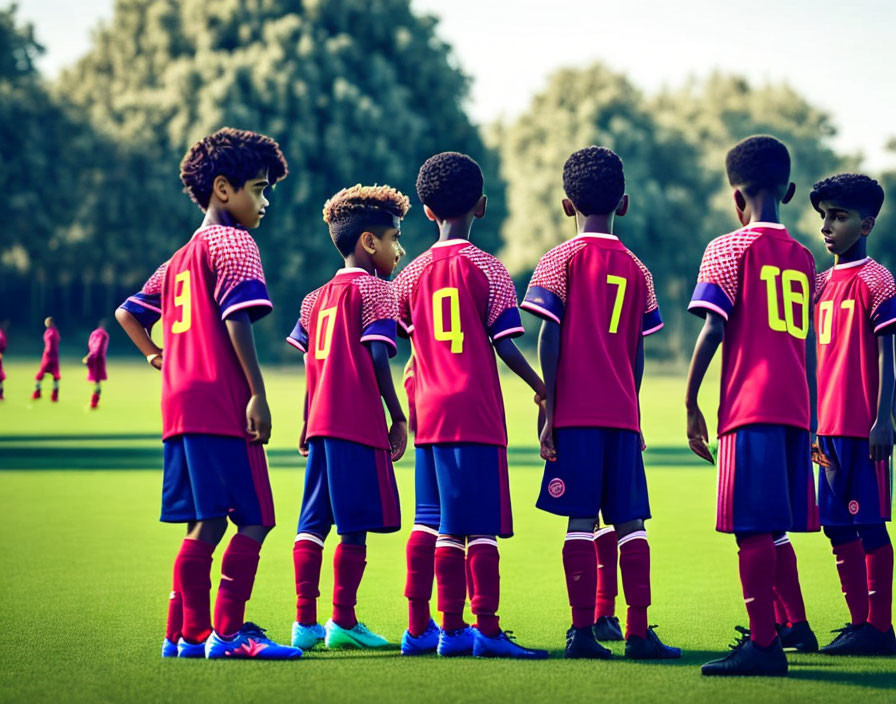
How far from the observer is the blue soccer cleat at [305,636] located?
6621 millimetres

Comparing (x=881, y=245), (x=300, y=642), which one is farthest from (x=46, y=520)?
(x=881, y=245)

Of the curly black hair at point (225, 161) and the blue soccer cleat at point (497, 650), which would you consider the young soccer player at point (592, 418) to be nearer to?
the blue soccer cleat at point (497, 650)

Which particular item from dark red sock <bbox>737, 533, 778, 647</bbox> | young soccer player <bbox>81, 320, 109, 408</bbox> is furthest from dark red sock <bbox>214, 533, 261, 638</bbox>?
young soccer player <bbox>81, 320, 109, 408</bbox>

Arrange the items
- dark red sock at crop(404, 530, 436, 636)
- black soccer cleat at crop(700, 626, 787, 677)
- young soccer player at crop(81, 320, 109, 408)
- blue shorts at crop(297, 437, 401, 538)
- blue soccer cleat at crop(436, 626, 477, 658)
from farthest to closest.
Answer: young soccer player at crop(81, 320, 109, 408)
blue shorts at crop(297, 437, 401, 538)
dark red sock at crop(404, 530, 436, 636)
blue soccer cleat at crop(436, 626, 477, 658)
black soccer cleat at crop(700, 626, 787, 677)

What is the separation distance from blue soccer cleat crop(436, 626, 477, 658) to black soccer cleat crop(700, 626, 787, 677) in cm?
113

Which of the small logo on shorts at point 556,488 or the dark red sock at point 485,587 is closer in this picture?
the dark red sock at point 485,587

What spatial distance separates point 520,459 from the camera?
60.6ft

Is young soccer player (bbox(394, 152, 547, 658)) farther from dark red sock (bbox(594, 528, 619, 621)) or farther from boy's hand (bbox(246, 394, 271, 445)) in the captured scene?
boy's hand (bbox(246, 394, 271, 445))

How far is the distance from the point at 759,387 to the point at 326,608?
123 inches

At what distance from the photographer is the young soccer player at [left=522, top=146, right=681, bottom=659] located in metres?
6.39

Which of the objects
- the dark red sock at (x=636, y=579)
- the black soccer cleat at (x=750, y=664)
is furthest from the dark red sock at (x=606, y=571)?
the black soccer cleat at (x=750, y=664)

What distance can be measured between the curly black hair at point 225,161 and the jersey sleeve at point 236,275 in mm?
283

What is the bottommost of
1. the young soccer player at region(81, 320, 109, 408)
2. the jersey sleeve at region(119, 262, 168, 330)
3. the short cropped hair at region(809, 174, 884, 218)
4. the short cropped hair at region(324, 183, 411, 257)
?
the jersey sleeve at region(119, 262, 168, 330)

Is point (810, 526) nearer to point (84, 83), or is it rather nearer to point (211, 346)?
point (211, 346)
